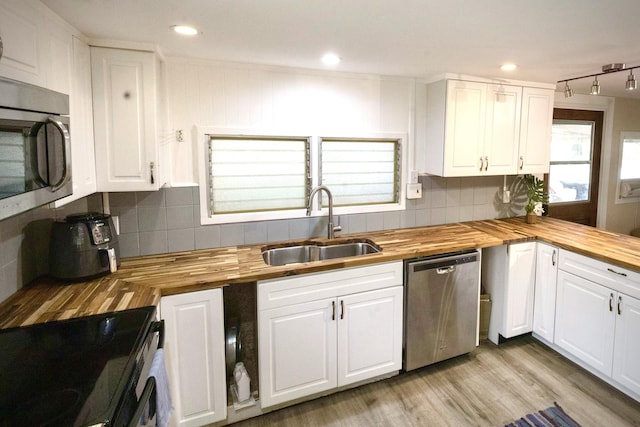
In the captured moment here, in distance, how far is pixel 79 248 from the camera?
5.76 feet

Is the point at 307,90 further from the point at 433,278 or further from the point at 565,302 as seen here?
the point at 565,302

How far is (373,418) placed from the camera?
7.06 feet

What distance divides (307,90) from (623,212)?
3982mm

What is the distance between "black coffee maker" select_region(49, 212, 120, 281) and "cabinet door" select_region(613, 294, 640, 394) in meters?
3.01

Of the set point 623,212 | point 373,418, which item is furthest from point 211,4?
point 623,212

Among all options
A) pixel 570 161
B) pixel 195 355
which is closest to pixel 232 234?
pixel 195 355

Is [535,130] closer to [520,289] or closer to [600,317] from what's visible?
[520,289]

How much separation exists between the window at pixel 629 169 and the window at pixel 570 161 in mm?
501

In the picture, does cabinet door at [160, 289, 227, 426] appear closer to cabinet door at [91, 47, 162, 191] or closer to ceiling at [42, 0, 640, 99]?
cabinet door at [91, 47, 162, 191]

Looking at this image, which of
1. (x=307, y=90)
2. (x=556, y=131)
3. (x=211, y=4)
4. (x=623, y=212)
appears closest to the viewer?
(x=211, y=4)

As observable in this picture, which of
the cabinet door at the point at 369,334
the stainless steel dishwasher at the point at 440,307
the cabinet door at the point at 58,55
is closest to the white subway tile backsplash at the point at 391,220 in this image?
the stainless steel dishwasher at the point at 440,307

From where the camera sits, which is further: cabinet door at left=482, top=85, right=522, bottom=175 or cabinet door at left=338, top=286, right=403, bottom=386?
cabinet door at left=482, top=85, right=522, bottom=175

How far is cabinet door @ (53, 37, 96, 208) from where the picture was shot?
1676mm

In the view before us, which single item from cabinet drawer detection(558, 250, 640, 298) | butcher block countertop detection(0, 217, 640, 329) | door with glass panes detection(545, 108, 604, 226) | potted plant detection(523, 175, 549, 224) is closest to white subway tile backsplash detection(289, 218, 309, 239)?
butcher block countertop detection(0, 217, 640, 329)
